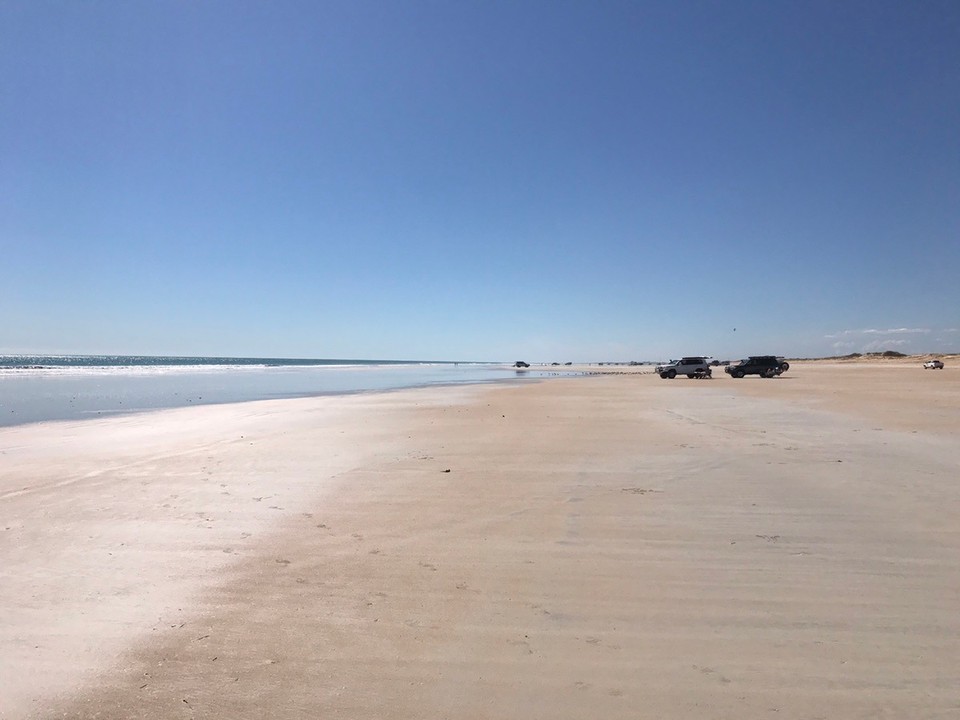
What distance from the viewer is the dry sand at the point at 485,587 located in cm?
328

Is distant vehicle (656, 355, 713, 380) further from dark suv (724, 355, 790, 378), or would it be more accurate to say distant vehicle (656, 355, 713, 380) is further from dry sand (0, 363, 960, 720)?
dry sand (0, 363, 960, 720)

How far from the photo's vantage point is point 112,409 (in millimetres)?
21516

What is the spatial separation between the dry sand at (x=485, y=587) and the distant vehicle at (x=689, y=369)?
1457 inches

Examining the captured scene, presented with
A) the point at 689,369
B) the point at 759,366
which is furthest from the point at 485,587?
the point at 759,366

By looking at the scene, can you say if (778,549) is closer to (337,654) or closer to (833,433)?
(337,654)

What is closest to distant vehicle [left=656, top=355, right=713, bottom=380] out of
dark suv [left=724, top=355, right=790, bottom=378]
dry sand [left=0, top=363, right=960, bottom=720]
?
dark suv [left=724, top=355, right=790, bottom=378]

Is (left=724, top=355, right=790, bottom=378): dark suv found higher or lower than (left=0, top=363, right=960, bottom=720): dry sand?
higher

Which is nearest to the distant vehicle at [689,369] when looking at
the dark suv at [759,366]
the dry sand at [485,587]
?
the dark suv at [759,366]

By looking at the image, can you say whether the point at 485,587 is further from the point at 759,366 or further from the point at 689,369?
the point at 759,366

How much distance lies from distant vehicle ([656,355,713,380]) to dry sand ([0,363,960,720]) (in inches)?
1457

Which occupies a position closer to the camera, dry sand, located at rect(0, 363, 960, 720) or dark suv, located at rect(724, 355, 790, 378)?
dry sand, located at rect(0, 363, 960, 720)

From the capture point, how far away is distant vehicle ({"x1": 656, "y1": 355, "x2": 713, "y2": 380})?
45812 mm

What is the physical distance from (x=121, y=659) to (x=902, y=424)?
701 inches

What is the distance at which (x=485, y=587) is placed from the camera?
15.5 feet
